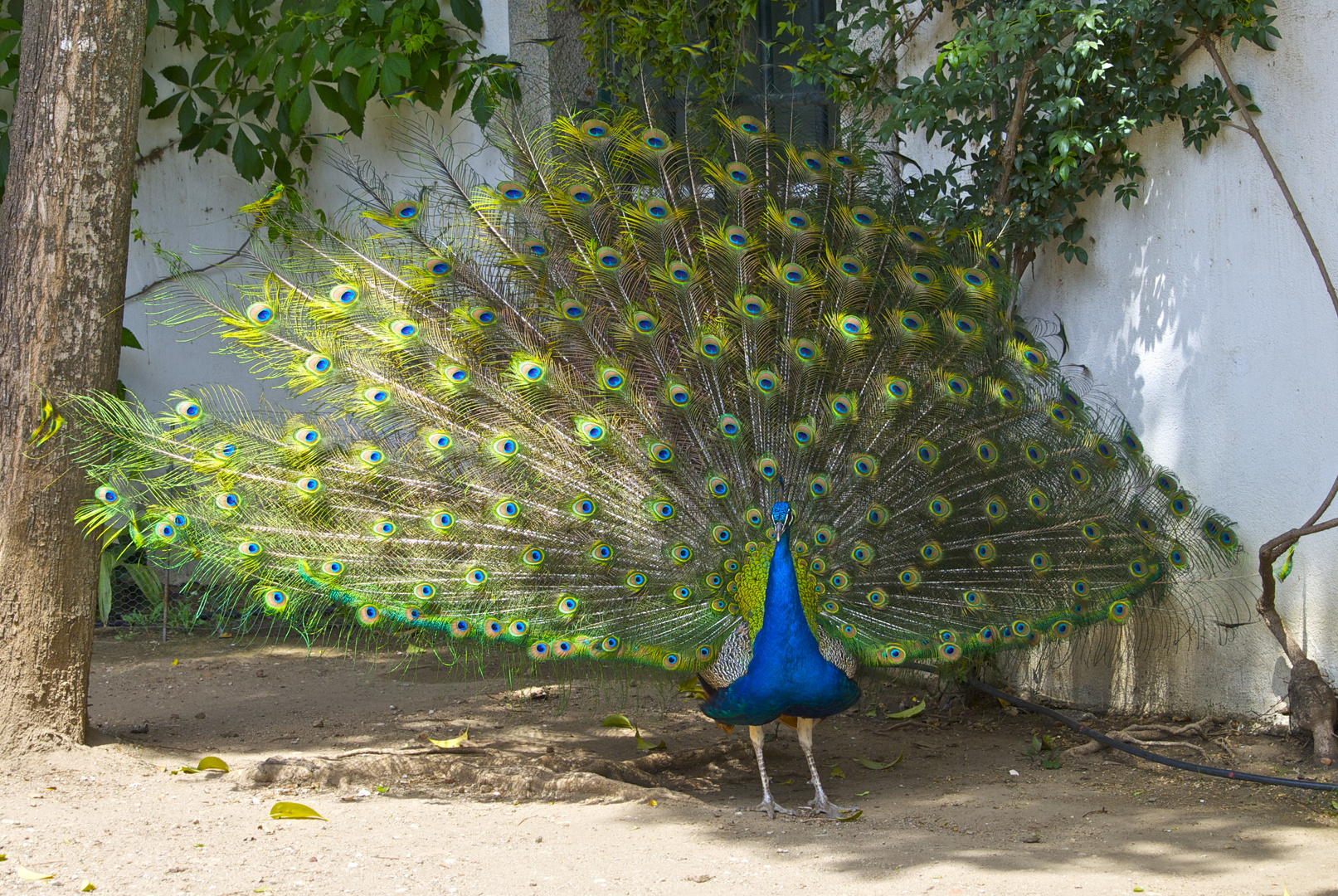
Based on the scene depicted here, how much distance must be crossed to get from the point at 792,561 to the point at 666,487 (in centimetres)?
60

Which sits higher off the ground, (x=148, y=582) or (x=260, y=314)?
(x=260, y=314)

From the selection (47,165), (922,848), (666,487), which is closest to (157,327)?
(47,165)

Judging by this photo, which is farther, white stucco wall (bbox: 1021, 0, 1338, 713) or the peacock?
white stucco wall (bbox: 1021, 0, 1338, 713)

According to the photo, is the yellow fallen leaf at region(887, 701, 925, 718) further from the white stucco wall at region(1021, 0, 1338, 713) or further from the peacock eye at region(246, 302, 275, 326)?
the peacock eye at region(246, 302, 275, 326)

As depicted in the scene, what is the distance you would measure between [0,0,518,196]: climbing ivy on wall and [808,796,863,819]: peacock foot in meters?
4.33

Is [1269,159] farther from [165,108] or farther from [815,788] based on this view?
[165,108]

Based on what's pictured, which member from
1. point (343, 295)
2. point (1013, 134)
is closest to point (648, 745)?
point (343, 295)

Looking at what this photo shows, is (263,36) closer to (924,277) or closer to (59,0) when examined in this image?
(59,0)

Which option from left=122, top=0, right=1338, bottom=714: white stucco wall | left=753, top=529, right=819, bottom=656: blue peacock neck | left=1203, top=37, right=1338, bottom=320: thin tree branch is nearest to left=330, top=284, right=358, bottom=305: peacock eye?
left=753, top=529, right=819, bottom=656: blue peacock neck

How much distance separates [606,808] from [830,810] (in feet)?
2.58

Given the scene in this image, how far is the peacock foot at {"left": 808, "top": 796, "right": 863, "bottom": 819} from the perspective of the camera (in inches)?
158

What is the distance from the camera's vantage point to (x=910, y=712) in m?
5.41

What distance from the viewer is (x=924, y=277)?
449 cm

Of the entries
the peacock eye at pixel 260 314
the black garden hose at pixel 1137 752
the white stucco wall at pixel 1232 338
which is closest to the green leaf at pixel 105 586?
the peacock eye at pixel 260 314
